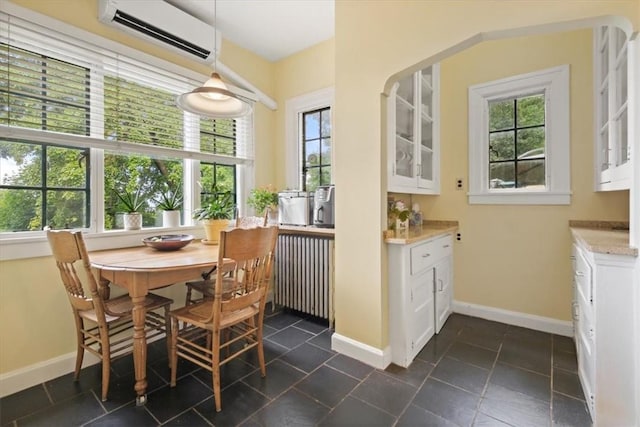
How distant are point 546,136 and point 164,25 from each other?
3362 mm

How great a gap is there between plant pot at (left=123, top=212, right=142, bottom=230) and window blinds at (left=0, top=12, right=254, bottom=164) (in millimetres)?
517

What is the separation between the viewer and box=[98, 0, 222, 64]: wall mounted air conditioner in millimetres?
2119

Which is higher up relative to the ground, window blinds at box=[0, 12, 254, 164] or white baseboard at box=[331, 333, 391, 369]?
window blinds at box=[0, 12, 254, 164]

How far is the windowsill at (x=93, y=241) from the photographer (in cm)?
177

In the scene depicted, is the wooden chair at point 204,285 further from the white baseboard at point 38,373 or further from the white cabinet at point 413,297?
the white cabinet at point 413,297

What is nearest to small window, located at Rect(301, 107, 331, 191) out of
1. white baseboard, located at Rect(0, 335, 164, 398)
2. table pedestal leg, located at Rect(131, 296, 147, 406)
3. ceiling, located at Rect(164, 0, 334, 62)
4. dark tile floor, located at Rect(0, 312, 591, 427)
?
ceiling, located at Rect(164, 0, 334, 62)

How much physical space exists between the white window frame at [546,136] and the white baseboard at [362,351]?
5.87ft

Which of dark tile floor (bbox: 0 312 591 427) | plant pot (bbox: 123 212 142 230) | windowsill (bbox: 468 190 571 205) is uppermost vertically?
windowsill (bbox: 468 190 571 205)

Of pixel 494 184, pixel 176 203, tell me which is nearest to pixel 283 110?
pixel 176 203

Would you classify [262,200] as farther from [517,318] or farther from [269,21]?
[517,318]

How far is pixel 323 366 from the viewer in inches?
79.7

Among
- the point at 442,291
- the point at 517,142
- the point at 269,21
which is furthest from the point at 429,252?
the point at 269,21

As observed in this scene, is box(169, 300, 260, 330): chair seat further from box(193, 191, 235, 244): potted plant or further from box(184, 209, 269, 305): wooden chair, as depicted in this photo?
box(193, 191, 235, 244): potted plant

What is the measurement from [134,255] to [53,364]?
0.87 meters
